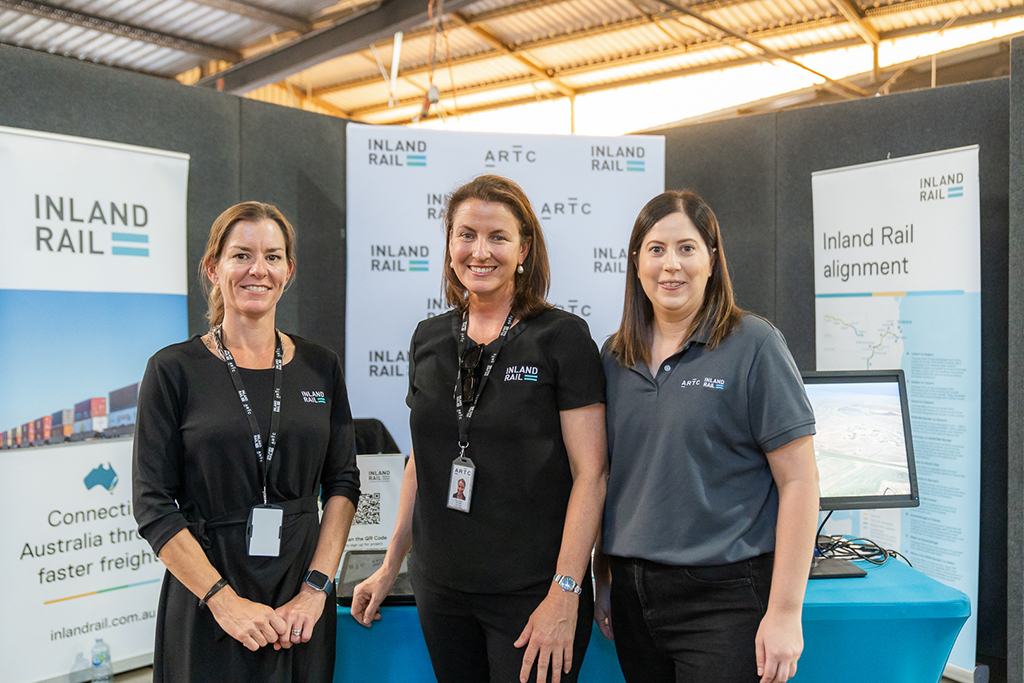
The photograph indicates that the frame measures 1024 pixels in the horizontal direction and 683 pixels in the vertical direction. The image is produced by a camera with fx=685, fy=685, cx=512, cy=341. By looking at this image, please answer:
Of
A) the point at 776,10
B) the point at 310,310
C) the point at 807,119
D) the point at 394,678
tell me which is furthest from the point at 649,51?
the point at 394,678

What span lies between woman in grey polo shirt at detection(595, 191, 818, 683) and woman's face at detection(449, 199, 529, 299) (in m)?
0.28

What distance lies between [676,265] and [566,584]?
64cm

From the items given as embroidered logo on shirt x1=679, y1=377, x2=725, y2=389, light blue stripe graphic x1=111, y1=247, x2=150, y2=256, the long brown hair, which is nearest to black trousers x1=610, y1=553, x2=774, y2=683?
embroidered logo on shirt x1=679, y1=377, x2=725, y2=389

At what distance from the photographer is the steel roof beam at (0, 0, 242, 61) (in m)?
4.10

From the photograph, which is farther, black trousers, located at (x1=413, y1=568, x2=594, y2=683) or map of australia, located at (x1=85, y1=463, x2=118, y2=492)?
map of australia, located at (x1=85, y1=463, x2=118, y2=492)

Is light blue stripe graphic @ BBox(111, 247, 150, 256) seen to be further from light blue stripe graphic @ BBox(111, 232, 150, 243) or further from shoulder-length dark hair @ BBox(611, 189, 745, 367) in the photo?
shoulder-length dark hair @ BBox(611, 189, 745, 367)

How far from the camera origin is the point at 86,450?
8.29 ft

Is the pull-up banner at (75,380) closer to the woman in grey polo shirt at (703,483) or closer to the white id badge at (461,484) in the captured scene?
the white id badge at (461,484)

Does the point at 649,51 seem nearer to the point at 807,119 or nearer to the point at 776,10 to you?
the point at 776,10

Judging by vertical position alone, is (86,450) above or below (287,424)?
below

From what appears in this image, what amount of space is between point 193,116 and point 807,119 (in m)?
2.63

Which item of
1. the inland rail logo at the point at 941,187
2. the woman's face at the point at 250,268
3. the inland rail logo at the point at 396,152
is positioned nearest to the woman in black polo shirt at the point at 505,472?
the woman's face at the point at 250,268

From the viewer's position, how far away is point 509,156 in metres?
2.99

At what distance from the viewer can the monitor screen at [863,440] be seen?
5.91ft
